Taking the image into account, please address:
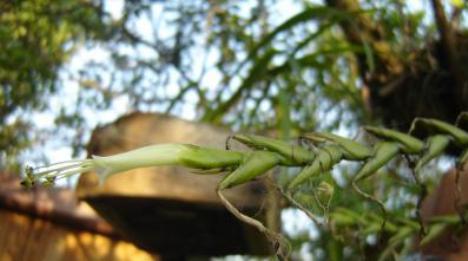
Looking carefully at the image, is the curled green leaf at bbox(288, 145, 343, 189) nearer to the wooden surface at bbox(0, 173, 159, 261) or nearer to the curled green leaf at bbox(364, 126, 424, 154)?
the curled green leaf at bbox(364, 126, 424, 154)

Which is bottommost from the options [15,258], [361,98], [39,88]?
[15,258]

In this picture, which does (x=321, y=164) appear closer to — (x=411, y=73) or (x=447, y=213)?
(x=447, y=213)

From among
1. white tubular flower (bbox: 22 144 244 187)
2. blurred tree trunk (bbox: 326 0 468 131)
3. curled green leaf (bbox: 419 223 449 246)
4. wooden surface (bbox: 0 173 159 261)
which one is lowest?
wooden surface (bbox: 0 173 159 261)

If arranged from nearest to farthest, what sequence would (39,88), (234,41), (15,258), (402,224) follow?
(402,224) < (15,258) < (39,88) < (234,41)

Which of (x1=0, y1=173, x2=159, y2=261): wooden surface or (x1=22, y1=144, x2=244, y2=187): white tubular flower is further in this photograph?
(x1=0, y1=173, x2=159, y2=261): wooden surface

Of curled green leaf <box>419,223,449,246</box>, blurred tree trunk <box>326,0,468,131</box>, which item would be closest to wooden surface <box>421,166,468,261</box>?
curled green leaf <box>419,223,449,246</box>

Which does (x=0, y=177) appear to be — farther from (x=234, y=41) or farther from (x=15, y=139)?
(x=234, y=41)

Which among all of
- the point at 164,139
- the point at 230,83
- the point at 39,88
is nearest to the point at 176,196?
the point at 164,139

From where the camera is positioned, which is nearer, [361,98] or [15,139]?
[361,98]
